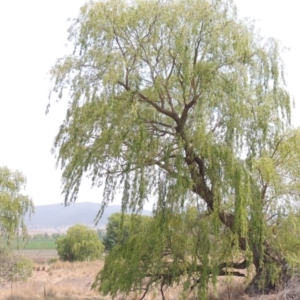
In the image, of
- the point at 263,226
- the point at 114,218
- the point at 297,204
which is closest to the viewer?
the point at 263,226

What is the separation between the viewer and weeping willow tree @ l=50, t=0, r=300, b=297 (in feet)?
28.6

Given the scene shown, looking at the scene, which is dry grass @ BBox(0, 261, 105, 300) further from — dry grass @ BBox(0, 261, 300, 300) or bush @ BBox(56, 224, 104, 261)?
bush @ BBox(56, 224, 104, 261)

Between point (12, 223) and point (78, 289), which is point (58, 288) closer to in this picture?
point (78, 289)

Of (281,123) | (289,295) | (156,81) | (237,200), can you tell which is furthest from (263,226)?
(156,81)

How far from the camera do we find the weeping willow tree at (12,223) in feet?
55.6

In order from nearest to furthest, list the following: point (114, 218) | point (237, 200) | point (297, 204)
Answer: point (237, 200), point (297, 204), point (114, 218)

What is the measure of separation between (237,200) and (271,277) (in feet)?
7.31

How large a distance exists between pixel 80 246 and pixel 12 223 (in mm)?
17904

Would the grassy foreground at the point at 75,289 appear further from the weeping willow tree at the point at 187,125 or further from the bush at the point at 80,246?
the bush at the point at 80,246

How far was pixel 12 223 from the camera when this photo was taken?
56.1ft

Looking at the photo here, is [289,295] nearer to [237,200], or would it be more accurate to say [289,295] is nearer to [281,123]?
[237,200]

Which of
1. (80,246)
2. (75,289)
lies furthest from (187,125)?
(80,246)

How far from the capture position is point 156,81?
29.4 feet

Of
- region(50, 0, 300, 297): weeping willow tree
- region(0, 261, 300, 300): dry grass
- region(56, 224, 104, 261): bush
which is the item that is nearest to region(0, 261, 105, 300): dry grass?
region(0, 261, 300, 300): dry grass
